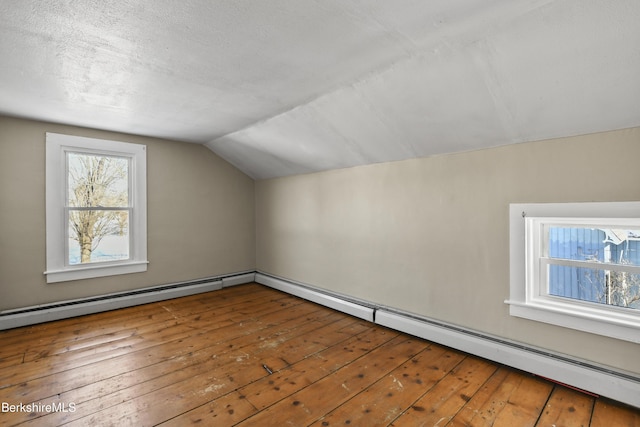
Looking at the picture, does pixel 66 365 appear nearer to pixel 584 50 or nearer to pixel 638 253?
pixel 584 50

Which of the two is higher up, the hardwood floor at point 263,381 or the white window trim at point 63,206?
the white window trim at point 63,206

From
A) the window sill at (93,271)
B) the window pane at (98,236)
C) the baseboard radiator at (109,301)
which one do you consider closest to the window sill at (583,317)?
the baseboard radiator at (109,301)

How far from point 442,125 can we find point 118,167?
3.72 m

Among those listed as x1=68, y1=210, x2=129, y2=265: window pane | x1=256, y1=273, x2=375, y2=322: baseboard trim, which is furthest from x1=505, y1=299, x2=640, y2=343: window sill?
x1=68, y1=210, x2=129, y2=265: window pane

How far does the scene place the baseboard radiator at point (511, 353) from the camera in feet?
6.24

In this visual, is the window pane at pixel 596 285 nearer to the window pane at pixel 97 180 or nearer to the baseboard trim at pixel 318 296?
the baseboard trim at pixel 318 296

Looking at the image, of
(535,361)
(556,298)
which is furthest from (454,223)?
(535,361)

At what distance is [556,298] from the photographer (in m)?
2.28

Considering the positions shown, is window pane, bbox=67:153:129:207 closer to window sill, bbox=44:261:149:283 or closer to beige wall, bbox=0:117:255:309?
beige wall, bbox=0:117:255:309

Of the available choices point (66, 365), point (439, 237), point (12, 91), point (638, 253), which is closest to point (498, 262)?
point (439, 237)

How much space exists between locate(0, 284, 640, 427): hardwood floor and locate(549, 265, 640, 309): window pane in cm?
63

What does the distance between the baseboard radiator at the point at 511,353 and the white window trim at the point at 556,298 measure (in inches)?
9.2

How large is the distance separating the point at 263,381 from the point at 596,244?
2483 millimetres

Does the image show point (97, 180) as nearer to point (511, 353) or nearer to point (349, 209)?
point (349, 209)
